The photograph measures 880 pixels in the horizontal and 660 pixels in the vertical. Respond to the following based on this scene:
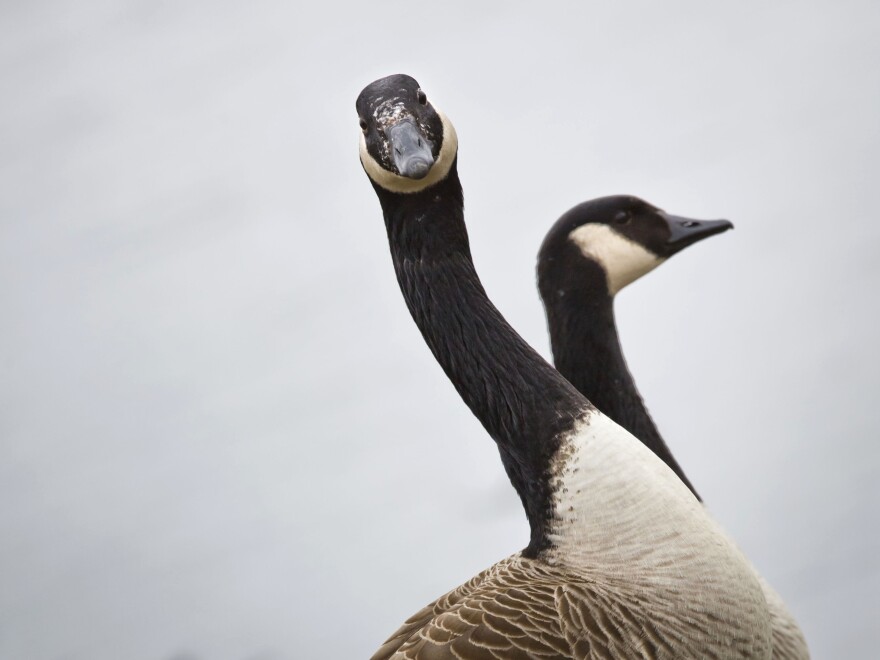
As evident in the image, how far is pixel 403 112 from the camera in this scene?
5.70ft

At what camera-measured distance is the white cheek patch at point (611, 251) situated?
9.19ft

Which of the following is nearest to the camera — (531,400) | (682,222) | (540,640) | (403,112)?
(540,640)

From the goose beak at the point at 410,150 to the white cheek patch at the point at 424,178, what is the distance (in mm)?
107

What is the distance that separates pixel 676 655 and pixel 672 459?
1.06m

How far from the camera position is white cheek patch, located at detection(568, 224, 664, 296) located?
2801mm

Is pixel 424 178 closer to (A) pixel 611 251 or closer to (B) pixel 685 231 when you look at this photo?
(A) pixel 611 251

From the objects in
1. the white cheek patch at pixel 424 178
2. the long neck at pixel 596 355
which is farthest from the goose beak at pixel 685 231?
the white cheek patch at pixel 424 178

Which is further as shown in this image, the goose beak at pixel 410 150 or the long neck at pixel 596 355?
the long neck at pixel 596 355

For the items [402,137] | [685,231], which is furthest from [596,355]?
[402,137]

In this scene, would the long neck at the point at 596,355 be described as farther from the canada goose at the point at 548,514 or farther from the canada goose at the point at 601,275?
the canada goose at the point at 548,514

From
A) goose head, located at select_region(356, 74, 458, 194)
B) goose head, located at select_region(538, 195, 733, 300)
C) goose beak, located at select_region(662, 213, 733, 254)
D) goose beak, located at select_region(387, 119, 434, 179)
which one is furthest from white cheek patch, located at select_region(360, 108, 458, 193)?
goose beak, located at select_region(662, 213, 733, 254)

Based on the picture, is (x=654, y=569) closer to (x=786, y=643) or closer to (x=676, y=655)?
(x=676, y=655)

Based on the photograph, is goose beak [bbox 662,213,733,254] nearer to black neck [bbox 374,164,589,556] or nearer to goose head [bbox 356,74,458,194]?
black neck [bbox 374,164,589,556]

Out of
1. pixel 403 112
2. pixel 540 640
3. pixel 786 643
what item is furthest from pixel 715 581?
pixel 403 112
